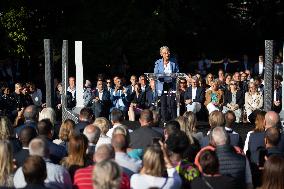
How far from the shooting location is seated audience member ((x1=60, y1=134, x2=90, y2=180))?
853 centimetres

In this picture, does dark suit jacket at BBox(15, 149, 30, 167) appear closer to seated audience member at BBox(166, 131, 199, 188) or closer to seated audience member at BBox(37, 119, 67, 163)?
seated audience member at BBox(37, 119, 67, 163)

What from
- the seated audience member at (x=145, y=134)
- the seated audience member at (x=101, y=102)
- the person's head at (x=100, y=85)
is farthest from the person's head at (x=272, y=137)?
the person's head at (x=100, y=85)

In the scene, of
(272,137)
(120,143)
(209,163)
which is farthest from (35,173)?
(272,137)

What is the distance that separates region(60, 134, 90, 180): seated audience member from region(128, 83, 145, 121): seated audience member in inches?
394

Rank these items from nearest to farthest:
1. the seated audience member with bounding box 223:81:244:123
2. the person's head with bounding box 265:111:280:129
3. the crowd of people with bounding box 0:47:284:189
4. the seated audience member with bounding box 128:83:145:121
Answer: the crowd of people with bounding box 0:47:284:189, the person's head with bounding box 265:111:280:129, the seated audience member with bounding box 223:81:244:123, the seated audience member with bounding box 128:83:145:121

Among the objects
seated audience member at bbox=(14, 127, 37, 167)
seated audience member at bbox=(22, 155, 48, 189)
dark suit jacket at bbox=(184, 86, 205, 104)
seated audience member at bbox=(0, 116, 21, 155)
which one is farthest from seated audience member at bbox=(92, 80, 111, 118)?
seated audience member at bbox=(22, 155, 48, 189)

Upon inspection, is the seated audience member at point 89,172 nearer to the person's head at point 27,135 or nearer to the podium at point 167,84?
the person's head at point 27,135

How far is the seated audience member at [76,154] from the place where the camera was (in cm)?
853

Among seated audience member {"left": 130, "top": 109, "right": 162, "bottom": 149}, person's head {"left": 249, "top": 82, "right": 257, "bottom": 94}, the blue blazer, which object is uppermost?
the blue blazer

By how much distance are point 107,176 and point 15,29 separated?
59.9 feet

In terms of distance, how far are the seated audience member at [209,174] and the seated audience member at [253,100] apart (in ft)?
34.3

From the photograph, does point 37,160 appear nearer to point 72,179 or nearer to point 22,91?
point 72,179

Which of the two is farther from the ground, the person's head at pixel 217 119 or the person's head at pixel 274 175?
the person's head at pixel 217 119

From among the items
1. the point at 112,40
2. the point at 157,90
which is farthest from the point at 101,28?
the point at 157,90
